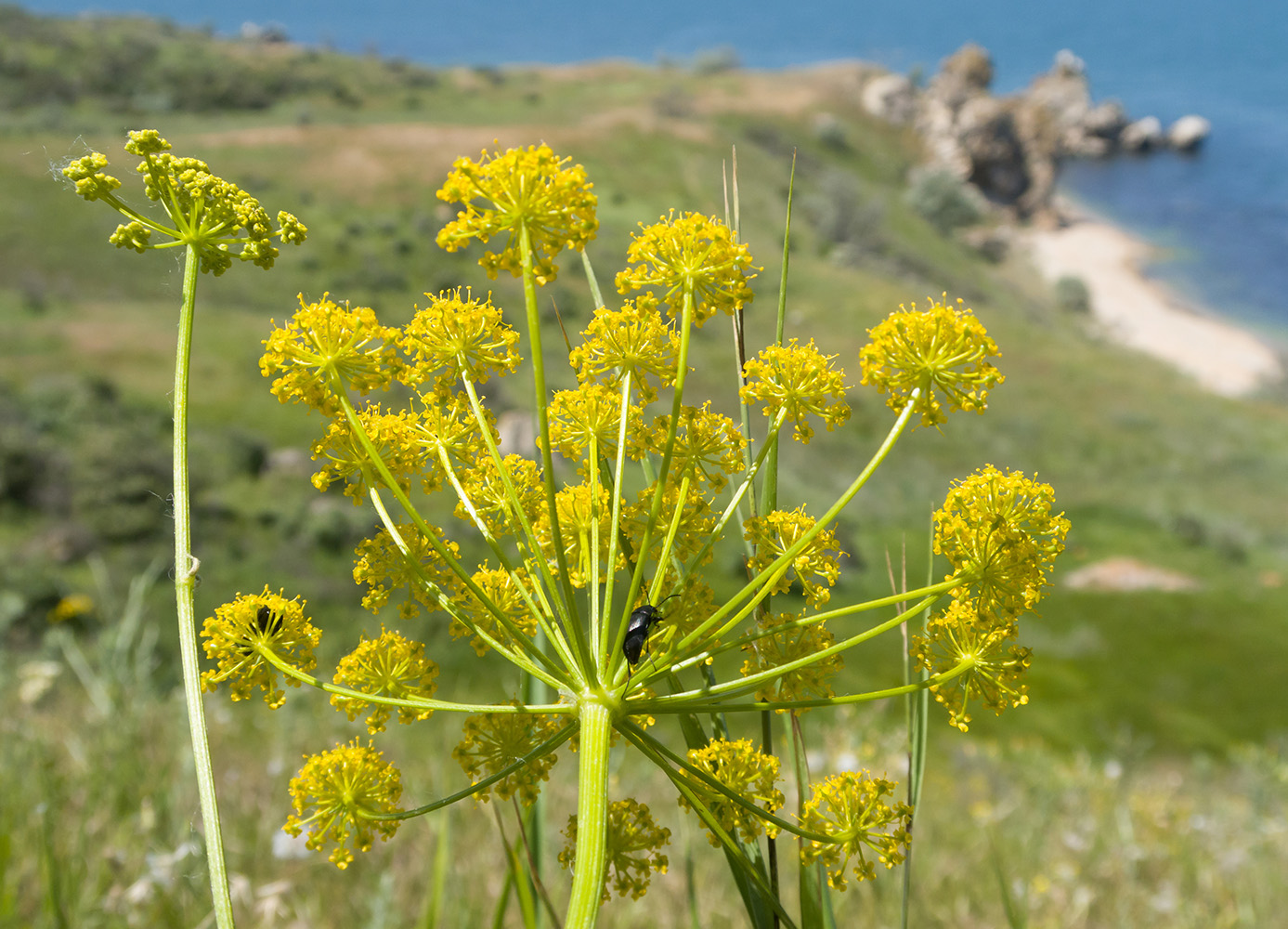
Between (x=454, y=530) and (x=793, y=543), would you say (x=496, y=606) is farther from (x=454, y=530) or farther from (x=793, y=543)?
(x=454, y=530)

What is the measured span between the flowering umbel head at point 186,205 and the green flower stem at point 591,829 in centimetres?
81

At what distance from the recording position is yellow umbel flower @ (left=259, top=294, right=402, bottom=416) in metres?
1.32

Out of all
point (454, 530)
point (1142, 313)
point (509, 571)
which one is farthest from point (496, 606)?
point (1142, 313)

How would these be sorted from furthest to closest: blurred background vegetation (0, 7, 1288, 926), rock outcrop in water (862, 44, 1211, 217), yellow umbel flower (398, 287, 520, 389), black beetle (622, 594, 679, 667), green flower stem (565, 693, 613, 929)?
rock outcrop in water (862, 44, 1211, 217) → blurred background vegetation (0, 7, 1288, 926) → yellow umbel flower (398, 287, 520, 389) → black beetle (622, 594, 679, 667) → green flower stem (565, 693, 613, 929)

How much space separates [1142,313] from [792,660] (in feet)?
298

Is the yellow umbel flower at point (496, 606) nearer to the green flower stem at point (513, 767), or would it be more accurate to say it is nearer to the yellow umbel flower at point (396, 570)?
the yellow umbel flower at point (396, 570)

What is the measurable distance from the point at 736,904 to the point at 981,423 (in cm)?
4796

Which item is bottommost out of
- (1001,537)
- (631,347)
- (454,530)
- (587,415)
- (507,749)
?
(507,749)

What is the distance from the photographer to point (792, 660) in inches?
53.1

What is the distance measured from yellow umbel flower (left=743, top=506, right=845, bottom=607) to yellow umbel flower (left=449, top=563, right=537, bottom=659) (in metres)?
0.39

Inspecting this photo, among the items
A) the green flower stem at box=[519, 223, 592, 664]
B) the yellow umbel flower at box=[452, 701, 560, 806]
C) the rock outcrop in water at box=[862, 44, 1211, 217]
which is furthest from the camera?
the rock outcrop in water at box=[862, 44, 1211, 217]

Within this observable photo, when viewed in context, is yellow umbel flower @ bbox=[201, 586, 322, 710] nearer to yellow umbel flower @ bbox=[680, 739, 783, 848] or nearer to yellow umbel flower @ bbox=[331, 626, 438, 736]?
yellow umbel flower @ bbox=[331, 626, 438, 736]

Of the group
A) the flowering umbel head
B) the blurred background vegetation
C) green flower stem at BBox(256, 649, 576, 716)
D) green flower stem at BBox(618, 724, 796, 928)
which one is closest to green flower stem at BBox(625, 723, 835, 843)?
green flower stem at BBox(618, 724, 796, 928)

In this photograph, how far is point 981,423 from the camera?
1881 inches
